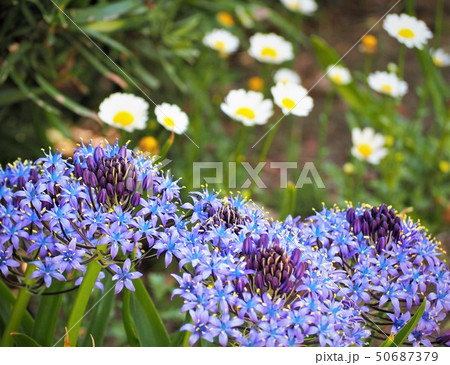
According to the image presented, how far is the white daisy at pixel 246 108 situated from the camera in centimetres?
196

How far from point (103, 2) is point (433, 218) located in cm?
138

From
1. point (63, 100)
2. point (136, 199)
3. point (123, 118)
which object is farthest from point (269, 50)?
point (136, 199)

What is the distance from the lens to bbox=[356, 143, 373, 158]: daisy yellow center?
2.26 metres

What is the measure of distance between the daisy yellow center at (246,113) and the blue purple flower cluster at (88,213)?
0.87m

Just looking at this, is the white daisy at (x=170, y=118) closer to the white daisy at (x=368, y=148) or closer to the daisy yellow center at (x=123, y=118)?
the daisy yellow center at (x=123, y=118)

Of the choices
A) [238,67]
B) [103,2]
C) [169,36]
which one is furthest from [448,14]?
[103,2]

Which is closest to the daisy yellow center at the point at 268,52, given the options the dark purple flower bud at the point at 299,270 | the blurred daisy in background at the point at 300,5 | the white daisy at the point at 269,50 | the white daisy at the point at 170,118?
the white daisy at the point at 269,50

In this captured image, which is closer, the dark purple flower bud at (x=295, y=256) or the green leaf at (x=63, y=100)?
the dark purple flower bud at (x=295, y=256)

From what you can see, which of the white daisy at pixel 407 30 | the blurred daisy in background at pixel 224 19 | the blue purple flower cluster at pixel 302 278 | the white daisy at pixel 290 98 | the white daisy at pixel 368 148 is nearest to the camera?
the blue purple flower cluster at pixel 302 278

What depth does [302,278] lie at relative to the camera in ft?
3.29

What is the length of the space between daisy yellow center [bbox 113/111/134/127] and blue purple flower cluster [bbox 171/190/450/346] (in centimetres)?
58

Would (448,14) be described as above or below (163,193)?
above

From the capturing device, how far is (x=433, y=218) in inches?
93.3
